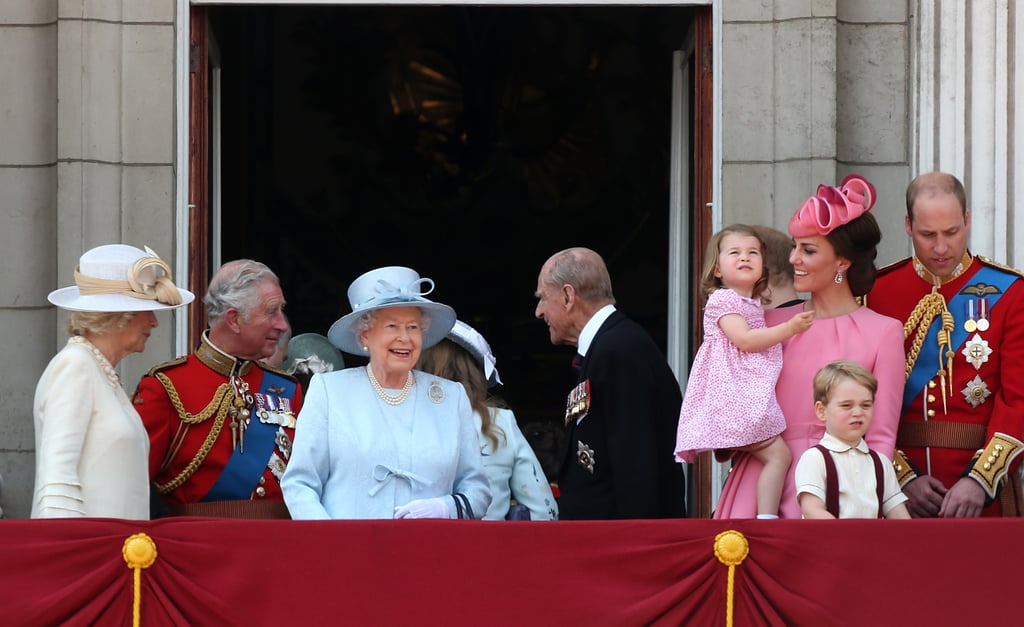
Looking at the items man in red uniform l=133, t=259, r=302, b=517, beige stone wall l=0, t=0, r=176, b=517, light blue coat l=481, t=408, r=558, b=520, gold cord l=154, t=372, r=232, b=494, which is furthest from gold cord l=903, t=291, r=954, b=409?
beige stone wall l=0, t=0, r=176, b=517

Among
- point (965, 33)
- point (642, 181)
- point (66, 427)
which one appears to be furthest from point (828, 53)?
point (642, 181)

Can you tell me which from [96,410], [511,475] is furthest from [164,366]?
[511,475]

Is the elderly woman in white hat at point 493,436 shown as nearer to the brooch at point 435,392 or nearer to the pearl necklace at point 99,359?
the brooch at point 435,392

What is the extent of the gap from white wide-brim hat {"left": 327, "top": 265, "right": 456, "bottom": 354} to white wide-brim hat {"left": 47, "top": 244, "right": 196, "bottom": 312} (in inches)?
23.1

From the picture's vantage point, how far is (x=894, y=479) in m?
5.61

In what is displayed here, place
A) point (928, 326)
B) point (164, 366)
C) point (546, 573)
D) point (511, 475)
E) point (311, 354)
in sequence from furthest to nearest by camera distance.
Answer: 1. point (311, 354)
2. point (511, 475)
3. point (164, 366)
4. point (928, 326)
5. point (546, 573)

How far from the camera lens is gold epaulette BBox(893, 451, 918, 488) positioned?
19.1 ft

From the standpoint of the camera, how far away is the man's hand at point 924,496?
19.0 ft

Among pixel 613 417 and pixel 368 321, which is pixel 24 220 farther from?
pixel 613 417

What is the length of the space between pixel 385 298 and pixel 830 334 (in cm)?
144

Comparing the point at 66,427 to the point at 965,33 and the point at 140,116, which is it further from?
the point at 965,33

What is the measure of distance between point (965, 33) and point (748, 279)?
2.53 m

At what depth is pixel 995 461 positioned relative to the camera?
579cm

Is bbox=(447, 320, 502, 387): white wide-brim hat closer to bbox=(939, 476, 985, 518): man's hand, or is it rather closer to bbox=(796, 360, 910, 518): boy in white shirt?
bbox=(796, 360, 910, 518): boy in white shirt
